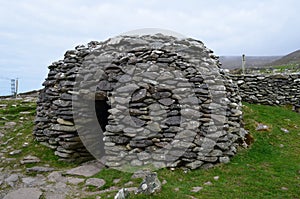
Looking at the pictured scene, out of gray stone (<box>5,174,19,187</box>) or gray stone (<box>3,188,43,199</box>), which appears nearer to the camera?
gray stone (<box>3,188,43,199</box>)

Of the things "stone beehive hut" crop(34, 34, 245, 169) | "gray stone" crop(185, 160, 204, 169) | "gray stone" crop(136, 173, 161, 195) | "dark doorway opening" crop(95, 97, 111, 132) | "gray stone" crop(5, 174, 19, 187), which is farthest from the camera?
"dark doorway opening" crop(95, 97, 111, 132)

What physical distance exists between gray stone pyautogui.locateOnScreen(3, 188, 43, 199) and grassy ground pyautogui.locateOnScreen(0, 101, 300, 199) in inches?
55.3

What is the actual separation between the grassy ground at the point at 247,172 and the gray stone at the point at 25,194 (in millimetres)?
1404

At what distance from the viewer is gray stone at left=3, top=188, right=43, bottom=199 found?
6.04 m

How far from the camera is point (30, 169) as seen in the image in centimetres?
746

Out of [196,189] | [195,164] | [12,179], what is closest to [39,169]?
[12,179]

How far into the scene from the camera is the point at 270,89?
12.9 metres

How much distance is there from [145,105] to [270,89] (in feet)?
26.0

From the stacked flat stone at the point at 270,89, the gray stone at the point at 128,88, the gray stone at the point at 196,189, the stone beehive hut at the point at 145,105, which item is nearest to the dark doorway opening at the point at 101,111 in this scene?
the stone beehive hut at the point at 145,105

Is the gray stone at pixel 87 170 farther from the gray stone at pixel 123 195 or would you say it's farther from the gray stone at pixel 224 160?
the gray stone at pixel 224 160

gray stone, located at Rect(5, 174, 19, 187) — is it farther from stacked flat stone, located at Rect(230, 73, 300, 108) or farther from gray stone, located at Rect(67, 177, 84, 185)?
stacked flat stone, located at Rect(230, 73, 300, 108)

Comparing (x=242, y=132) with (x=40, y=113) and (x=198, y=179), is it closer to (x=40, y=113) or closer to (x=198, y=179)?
(x=198, y=179)

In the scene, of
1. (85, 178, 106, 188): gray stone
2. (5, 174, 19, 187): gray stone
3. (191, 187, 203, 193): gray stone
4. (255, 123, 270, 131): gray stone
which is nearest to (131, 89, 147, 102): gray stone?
(85, 178, 106, 188): gray stone

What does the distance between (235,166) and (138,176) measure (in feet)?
8.32
